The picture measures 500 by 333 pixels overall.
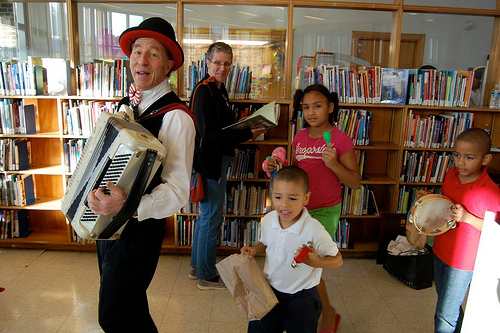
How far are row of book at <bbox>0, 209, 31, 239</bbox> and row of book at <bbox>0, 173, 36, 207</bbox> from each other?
0.10 m

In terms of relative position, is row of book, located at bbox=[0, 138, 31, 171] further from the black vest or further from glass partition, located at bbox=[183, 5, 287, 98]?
the black vest

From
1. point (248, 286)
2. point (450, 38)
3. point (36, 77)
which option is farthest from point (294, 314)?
point (450, 38)

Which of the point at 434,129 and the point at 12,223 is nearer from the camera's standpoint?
the point at 434,129

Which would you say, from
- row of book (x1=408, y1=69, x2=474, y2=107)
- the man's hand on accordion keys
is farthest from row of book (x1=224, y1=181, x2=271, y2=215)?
the man's hand on accordion keys

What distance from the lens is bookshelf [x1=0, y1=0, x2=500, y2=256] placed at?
126 inches

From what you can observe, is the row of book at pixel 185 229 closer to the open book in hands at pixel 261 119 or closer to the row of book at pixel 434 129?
the open book in hands at pixel 261 119

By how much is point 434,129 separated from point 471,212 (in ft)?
5.57

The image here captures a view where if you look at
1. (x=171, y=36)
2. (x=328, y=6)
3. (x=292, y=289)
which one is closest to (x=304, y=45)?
(x=328, y=6)

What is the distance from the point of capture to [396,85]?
3.20 metres

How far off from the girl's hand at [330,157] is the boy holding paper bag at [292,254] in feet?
1.23

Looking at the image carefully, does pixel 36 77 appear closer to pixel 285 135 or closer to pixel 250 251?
pixel 285 135

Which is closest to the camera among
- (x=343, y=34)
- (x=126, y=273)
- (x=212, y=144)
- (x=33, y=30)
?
(x=126, y=273)

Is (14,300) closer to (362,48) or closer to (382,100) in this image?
(382,100)

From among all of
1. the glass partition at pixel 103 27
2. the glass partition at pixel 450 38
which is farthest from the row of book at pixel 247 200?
the glass partition at pixel 450 38
